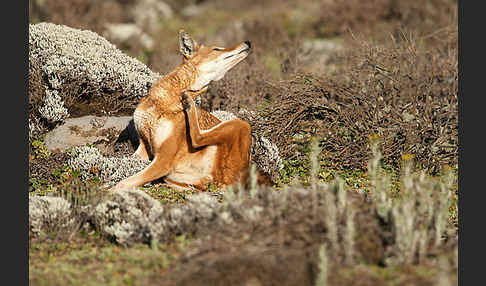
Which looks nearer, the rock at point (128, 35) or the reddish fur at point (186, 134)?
the reddish fur at point (186, 134)

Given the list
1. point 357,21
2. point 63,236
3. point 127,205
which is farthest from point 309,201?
point 357,21

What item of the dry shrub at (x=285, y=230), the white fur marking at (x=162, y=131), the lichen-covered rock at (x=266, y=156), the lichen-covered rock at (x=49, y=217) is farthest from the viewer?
the lichen-covered rock at (x=266, y=156)

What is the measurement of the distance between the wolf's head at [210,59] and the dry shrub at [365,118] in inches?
84.5

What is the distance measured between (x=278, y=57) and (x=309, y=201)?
9.50 meters

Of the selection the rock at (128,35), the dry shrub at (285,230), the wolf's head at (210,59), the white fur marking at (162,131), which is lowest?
the dry shrub at (285,230)

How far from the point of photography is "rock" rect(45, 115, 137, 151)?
30.5ft

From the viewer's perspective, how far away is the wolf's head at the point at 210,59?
782 centimetres

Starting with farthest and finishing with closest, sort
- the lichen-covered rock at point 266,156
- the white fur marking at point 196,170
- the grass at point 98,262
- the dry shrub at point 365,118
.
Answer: the dry shrub at point 365,118 → the lichen-covered rock at point 266,156 → the white fur marking at point 196,170 → the grass at point 98,262

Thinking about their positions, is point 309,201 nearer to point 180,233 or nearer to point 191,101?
point 180,233

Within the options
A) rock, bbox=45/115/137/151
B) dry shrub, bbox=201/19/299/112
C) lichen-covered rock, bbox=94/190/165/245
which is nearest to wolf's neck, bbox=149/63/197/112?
lichen-covered rock, bbox=94/190/165/245

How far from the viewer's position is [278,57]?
49.3 feet

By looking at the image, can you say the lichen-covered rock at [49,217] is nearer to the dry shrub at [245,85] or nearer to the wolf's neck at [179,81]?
the wolf's neck at [179,81]

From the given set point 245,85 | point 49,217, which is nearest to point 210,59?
point 49,217

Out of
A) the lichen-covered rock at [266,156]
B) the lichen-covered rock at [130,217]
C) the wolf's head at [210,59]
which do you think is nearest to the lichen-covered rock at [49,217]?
the lichen-covered rock at [130,217]
